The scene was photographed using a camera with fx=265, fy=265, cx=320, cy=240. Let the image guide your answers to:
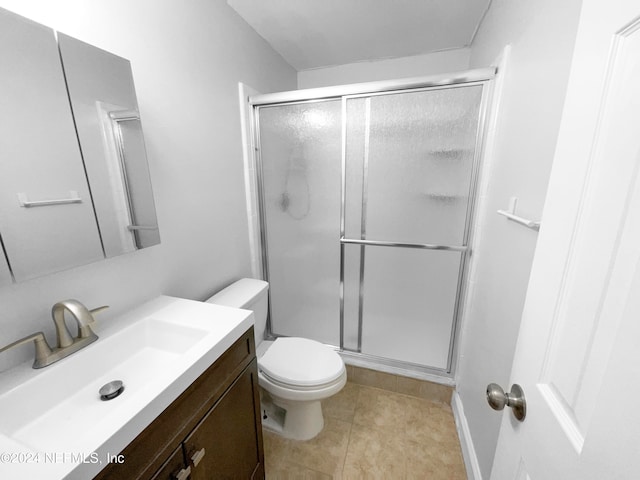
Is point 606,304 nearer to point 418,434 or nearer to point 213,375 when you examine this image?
point 213,375

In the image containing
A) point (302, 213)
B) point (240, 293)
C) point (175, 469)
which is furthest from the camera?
point (302, 213)

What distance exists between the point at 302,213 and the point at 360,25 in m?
1.19

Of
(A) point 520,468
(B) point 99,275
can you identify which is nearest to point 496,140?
(A) point 520,468

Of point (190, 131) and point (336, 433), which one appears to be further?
point (336, 433)

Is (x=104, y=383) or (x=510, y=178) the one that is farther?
(x=510, y=178)

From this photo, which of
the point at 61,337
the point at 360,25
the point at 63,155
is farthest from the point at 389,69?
the point at 61,337

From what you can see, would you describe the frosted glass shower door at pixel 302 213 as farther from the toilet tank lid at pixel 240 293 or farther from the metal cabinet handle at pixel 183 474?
the metal cabinet handle at pixel 183 474

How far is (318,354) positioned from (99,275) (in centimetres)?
109

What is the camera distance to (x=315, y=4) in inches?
55.4

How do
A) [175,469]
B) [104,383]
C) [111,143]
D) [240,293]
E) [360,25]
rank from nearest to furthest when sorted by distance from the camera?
[175,469]
[104,383]
[111,143]
[240,293]
[360,25]

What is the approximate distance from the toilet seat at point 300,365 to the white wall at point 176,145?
51cm

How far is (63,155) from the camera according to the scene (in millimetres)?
814

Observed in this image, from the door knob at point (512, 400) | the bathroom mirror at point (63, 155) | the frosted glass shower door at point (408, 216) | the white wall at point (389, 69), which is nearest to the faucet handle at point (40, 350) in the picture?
the bathroom mirror at point (63, 155)

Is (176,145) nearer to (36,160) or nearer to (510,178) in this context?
(36,160)
